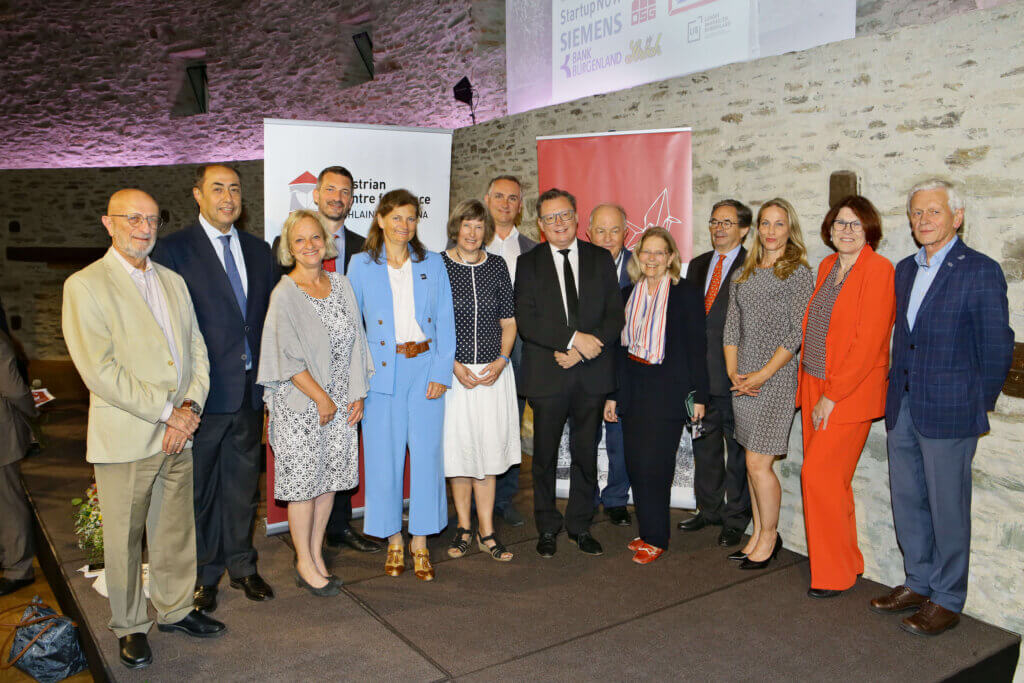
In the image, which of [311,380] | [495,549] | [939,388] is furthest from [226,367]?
[939,388]

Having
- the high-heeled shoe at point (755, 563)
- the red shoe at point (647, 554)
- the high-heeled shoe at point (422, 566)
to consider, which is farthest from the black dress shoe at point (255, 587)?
the high-heeled shoe at point (755, 563)

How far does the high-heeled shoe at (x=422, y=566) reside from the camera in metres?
3.38

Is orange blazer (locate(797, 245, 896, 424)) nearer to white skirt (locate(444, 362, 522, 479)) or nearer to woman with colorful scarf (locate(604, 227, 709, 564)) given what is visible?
woman with colorful scarf (locate(604, 227, 709, 564))

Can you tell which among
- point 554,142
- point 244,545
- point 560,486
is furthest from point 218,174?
point 560,486

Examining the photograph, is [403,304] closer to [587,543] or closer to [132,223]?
[132,223]

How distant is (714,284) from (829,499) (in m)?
1.23

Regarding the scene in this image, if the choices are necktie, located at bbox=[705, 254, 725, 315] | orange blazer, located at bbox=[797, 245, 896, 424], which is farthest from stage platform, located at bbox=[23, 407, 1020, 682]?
necktie, located at bbox=[705, 254, 725, 315]

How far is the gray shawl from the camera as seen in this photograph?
2914mm

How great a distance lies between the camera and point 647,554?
3.58 metres

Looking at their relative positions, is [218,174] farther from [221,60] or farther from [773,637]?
[221,60]

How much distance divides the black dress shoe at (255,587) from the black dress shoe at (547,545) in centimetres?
130

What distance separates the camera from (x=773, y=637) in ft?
9.41

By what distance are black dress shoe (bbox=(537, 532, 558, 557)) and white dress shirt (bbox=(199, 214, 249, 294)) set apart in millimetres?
1868

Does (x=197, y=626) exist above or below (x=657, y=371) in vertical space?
below
